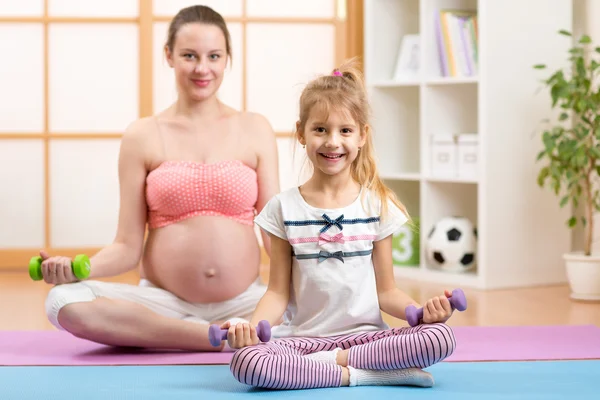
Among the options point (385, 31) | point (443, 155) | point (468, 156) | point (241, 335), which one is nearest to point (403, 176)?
point (443, 155)

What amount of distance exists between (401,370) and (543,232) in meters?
2.10

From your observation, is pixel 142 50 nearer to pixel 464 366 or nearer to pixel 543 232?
pixel 543 232

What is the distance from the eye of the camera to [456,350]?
2.53 meters

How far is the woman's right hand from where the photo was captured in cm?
238

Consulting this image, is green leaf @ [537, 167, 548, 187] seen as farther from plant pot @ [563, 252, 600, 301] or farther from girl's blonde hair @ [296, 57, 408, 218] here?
girl's blonde hair @ [296, 57, 408, 218]

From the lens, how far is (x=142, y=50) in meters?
4.45

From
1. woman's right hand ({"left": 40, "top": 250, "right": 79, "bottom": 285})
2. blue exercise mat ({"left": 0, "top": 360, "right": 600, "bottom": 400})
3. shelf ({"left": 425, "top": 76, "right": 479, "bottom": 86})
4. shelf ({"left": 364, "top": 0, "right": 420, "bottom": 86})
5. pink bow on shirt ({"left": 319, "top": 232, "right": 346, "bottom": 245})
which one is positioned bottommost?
blue exercise mat ({"left": 0, "top": 360, "right": 600, "bottom": 400})

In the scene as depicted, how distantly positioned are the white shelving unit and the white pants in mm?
1525

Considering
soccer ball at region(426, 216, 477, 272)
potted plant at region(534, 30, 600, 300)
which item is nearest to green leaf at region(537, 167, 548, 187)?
potted plant at region(534, 30, 600, 300)

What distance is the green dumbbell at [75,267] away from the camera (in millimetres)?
2363

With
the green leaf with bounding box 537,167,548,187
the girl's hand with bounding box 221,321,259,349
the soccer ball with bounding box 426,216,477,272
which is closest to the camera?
the girl's hand with bounding box 221,321,259,349

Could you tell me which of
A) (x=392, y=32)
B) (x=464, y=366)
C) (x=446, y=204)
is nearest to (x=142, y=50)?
(x=392, y=32)

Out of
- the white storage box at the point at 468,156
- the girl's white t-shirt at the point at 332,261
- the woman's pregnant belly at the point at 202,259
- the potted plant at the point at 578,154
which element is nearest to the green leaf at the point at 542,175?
the potted plant at the point at 578,154

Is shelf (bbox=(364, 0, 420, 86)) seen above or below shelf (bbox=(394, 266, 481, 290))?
above
